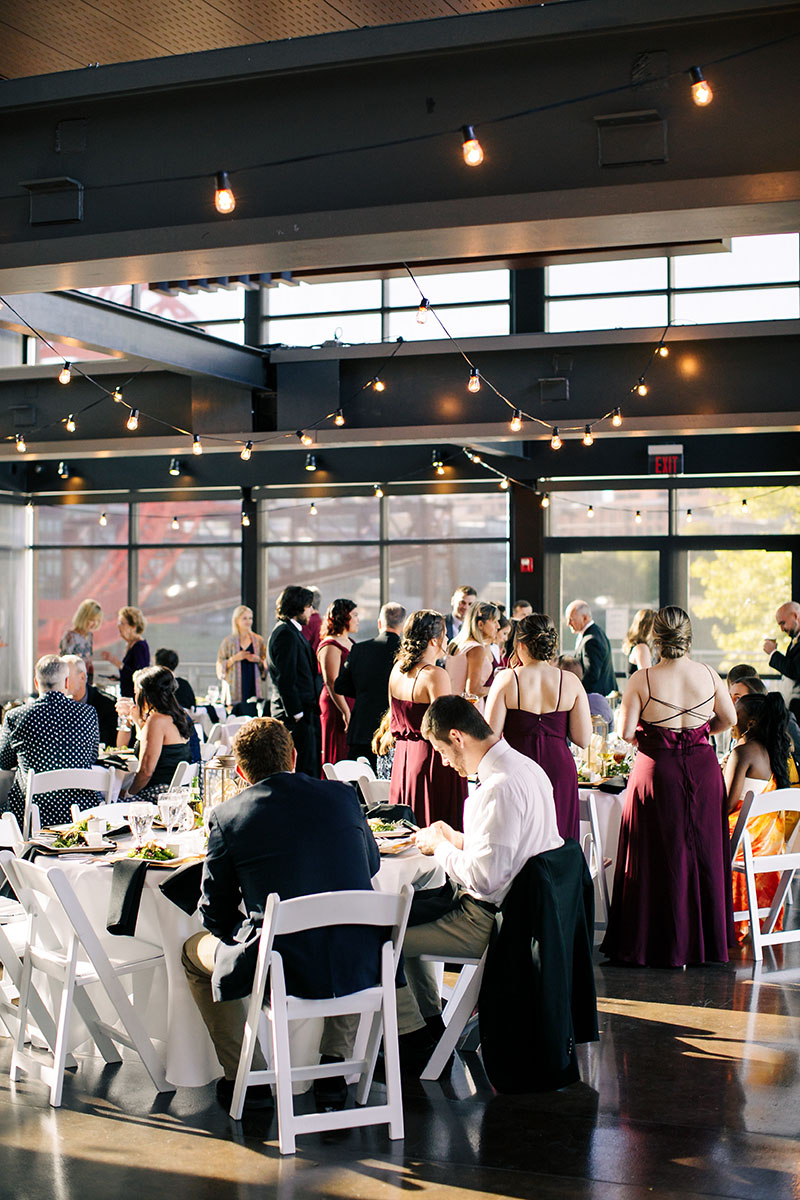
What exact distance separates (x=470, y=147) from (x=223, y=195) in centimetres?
96

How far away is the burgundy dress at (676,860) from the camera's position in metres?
6.05

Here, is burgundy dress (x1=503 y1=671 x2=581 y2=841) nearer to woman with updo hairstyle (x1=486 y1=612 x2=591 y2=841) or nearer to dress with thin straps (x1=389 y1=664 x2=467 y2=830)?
woman with updo hairstyle (x1=486 y1=612 x2=591 y2=841)

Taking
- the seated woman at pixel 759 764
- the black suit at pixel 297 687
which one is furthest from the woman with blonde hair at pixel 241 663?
the seated woman at pixel 759 764

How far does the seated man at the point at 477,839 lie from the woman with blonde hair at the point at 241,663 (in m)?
6.97

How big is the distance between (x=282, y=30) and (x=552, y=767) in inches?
140

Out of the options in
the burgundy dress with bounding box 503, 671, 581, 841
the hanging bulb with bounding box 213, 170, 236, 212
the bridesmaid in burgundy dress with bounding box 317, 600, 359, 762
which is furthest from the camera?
the bridesmaid in burgundy dress with bounding box 317, 600, 359, 762

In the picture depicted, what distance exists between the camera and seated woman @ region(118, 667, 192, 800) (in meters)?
6.37

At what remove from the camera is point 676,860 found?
19.9 feet

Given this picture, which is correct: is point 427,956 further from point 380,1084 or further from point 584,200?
point 584,200

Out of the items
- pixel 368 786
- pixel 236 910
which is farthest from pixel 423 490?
pixel 236 910

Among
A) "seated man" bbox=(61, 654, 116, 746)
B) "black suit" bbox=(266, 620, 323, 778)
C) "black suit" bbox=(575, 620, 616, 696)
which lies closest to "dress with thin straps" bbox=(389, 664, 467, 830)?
"seated man" bbox=(61, 654, 116, 746)

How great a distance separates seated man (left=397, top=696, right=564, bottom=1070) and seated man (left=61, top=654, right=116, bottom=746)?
133 inches

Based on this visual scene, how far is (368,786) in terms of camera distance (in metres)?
6.44

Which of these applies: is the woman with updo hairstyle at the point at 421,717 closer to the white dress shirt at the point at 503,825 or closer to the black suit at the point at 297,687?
the white dress shirt at the point at 503,825
